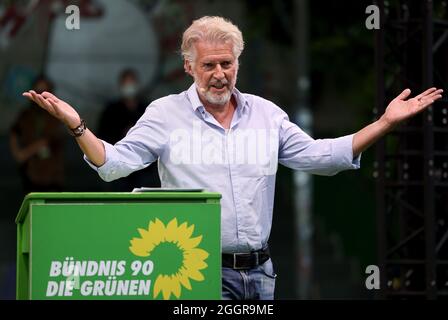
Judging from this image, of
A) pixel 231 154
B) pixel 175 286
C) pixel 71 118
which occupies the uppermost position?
pixel 71 118

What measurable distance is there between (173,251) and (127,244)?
18 centimetres

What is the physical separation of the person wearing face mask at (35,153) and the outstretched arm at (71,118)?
8509mm

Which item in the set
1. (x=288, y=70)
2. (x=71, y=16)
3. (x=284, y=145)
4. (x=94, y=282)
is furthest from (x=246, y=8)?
(x=94, y=282)

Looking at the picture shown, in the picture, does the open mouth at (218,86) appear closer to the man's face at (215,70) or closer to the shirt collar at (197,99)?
the man's face at (215,70)

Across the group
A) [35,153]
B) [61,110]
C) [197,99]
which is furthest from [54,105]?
[35,153]

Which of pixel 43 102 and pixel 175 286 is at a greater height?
pixel 43 102

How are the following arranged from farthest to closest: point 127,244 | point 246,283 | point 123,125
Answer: point 123,125 < point 246,283 < point 127,244

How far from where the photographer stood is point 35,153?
15055 millimetres

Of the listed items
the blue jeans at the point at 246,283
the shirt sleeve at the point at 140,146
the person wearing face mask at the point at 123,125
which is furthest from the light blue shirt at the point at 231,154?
the person wearing face mask at the point at 123,125

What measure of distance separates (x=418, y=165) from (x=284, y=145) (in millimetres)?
4833

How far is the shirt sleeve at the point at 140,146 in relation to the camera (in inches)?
254

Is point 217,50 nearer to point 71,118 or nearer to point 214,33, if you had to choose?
point 214,33
